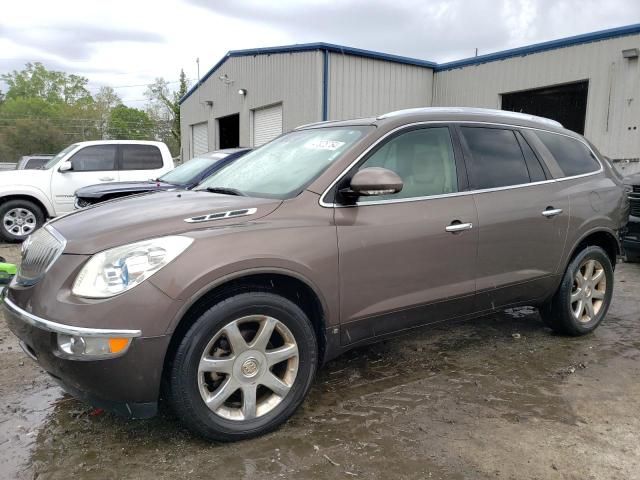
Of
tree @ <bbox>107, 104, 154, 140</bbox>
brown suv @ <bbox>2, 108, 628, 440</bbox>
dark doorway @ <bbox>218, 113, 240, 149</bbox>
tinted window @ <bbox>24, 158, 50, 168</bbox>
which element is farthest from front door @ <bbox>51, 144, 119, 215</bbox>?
tree @ <bbox>107, 104, 154, 140</bbox>

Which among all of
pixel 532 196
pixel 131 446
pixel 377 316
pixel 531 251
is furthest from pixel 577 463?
pixel 131 446

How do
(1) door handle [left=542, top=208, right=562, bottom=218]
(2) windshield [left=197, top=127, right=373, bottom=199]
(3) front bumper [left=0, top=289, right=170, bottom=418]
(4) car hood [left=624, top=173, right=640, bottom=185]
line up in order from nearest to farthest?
Answer: 1. (3) front bumper [left=0, top=289, right=170, bottom=418]
2. (2) windshield [left=197, top=127, right=373, bottom=199]
3. (1) door handle [left=542, top=208, right=562, bottom=218]
4. (4) car hood [left=624, top=173, right=640, bottom=185]

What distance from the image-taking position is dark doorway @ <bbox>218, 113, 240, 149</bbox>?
2134cm

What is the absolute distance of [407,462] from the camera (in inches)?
104

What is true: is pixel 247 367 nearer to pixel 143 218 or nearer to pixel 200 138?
pixel 143 218

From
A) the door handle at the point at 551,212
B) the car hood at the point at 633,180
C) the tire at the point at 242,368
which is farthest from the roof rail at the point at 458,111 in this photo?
the car hood at the point at 633,180

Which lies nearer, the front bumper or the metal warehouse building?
the front bumper

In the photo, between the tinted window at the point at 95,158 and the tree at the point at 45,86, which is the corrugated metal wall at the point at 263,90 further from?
the tree at the point at 45,86

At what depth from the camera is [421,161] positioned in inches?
139

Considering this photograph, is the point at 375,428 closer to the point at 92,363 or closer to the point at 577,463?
the point at 577,463

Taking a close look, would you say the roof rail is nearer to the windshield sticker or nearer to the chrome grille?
the windshield sticker

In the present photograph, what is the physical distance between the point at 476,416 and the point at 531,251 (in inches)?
55.4

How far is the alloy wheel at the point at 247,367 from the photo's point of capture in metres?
2.66

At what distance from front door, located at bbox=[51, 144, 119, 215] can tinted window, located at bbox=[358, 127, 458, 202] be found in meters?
7.76
